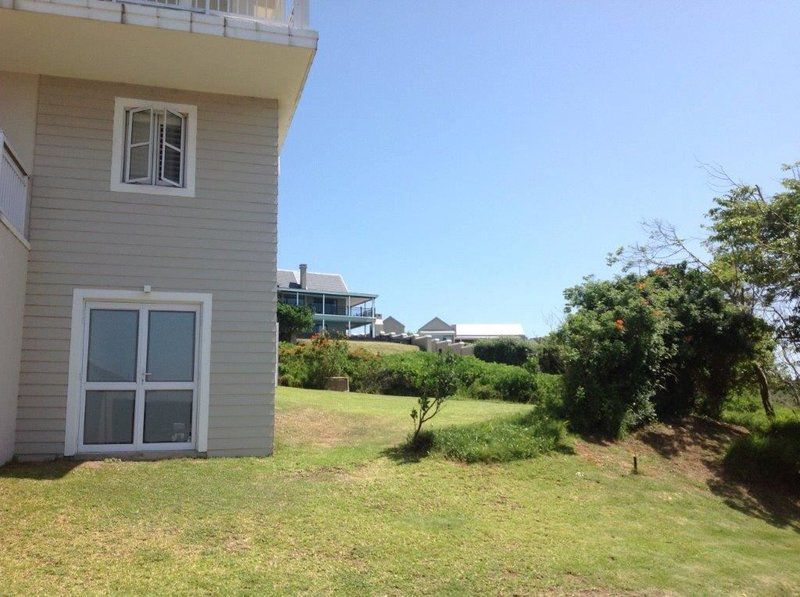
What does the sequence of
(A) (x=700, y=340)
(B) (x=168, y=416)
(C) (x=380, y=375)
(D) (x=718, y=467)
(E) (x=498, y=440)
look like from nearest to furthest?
(B) (x=168, y=416) → (E) (x=498, y=440) → (D) (x=718, y=467) → (A) (x=700, y=340) → (C) (x=380, y=375)

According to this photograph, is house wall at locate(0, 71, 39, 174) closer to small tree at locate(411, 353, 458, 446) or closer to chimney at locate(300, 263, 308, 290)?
small tree at locate(411, 353, 458, 446)

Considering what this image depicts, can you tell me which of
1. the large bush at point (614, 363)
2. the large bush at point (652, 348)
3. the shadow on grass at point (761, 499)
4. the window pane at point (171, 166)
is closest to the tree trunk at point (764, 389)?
the large bush at point (652, 348)

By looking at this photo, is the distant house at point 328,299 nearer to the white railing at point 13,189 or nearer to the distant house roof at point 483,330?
the distant house roof at point 483,330

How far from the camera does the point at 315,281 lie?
182 feet

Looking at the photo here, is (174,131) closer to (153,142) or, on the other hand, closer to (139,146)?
(153,142)

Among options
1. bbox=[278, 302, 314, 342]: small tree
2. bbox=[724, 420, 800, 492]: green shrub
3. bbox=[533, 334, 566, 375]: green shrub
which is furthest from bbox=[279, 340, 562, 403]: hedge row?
bbox=[278, 302, 314, 342]: small tree

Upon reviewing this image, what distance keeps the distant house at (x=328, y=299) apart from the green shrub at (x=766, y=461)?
41681 millimetres

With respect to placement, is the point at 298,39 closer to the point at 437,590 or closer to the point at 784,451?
the point at 437,590

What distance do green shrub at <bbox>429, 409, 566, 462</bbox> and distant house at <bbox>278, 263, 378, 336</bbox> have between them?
41.5 metres

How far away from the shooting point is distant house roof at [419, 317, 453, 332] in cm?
7281

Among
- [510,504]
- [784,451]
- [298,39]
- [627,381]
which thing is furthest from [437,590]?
[784,451]

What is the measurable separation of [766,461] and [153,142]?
1077 centimetres

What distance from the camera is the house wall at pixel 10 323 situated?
7.77 meters

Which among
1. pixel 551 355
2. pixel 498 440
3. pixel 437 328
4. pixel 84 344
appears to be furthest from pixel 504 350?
pixel 437 328
